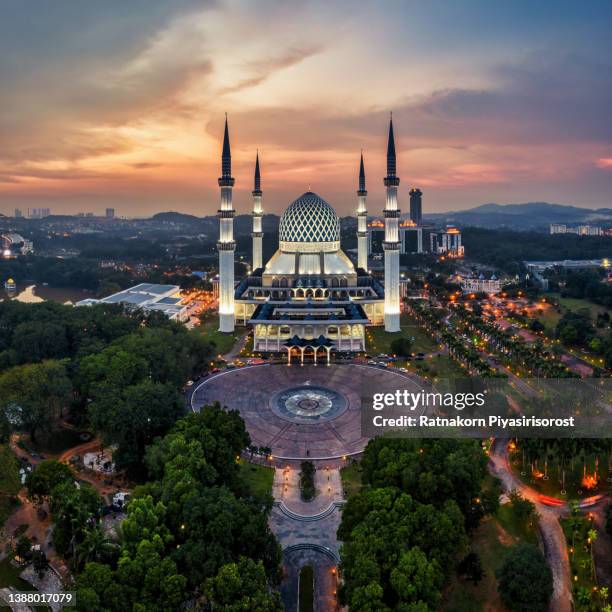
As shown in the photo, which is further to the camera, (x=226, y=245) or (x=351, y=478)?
(x=226, y=245)

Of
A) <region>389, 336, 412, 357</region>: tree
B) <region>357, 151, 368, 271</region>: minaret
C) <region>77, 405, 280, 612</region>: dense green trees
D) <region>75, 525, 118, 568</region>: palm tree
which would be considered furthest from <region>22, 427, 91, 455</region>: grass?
<region>357, 151, 368, 271</region>: minaret

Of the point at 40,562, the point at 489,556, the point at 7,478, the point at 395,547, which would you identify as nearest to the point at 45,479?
the point at 7,478

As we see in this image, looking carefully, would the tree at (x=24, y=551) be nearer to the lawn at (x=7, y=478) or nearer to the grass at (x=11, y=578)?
the grass at (x=11, y=578)

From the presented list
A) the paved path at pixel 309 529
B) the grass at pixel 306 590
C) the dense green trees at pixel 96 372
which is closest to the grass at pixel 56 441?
the dense green trees at pixel 96 372

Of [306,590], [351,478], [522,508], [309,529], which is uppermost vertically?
[522,508]

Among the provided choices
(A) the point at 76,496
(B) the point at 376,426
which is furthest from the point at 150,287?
(A) the point at 76,496

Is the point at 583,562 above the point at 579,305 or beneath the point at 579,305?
beneath

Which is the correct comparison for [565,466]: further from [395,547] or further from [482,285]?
[482,285]
